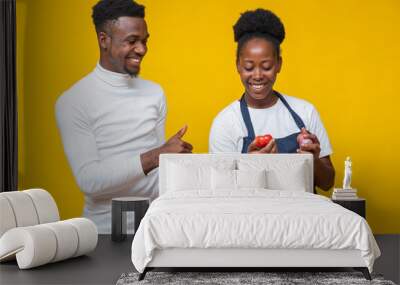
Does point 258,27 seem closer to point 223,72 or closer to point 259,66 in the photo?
point 259,66

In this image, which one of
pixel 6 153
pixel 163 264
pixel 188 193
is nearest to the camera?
pixel 163 264

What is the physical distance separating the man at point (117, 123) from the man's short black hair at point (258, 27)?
40.7 inches

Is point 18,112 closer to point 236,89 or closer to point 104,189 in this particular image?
point 104,189

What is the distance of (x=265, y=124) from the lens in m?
7.54

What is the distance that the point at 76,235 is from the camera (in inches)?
236

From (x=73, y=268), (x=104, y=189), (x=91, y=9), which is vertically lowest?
(x=73, y=268)

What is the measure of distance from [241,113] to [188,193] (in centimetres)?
162

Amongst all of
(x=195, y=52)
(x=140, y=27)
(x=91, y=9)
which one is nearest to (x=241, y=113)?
(x=195, y=52)

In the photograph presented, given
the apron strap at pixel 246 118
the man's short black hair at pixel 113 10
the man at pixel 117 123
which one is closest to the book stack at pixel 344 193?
the apron strap at pixel 246 118

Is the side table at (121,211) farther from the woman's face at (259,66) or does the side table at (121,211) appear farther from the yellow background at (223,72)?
the woman's face at (259,66)

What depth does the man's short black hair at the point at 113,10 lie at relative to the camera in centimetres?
768

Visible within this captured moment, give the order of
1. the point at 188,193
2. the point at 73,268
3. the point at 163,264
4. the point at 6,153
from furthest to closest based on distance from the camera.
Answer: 1. the point at 6,153
2. the point at 188,193
3. the point at 73,268
4. the point at 163,264

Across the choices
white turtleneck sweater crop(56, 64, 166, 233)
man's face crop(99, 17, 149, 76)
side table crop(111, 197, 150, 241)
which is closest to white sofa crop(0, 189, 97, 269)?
side table crop(111, 197, 150, 241)

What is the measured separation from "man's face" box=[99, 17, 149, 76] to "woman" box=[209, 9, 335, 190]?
1061 millimetres
